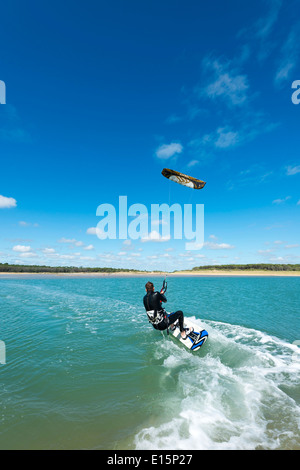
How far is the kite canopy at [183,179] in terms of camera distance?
13.9 metres

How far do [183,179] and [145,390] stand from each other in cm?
1185

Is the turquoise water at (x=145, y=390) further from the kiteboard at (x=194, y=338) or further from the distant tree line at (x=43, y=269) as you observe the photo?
the distant tree line at (x=43, y=269)

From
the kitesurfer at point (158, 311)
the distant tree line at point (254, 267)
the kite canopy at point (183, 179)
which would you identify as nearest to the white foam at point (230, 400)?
the kitesurfer at point (158, 311)

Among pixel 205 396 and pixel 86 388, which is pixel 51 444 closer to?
pixel 86 388

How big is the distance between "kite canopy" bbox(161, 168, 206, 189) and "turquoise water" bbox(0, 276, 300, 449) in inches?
384

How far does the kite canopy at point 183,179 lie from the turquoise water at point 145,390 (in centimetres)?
975

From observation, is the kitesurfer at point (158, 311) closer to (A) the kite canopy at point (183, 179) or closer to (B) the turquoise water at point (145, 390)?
(B) the turquoise water at point (145, 390)

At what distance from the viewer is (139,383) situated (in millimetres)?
7621

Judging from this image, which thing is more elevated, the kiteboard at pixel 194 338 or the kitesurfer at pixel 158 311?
the kitesurfer at pixel 158 311

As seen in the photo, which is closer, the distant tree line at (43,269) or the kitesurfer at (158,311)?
the kitesurfer at (158,311)

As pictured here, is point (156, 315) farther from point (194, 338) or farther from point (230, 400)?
point (230, 400)

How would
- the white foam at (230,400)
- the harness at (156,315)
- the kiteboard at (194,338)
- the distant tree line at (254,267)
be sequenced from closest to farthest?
the white foam at (230,400)
the harness at (156,315)
the kiteboard at (194,338)
the distant tree line at (254,267)

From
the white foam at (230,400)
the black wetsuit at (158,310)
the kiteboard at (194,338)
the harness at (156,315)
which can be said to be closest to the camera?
the white foam at (230,400)

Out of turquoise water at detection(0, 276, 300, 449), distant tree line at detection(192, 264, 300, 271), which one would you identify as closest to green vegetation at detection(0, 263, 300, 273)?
distant tree line at detection(192, 264, 300, 271)
